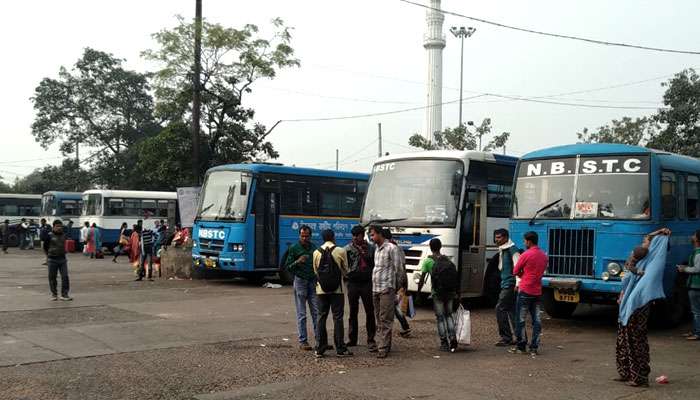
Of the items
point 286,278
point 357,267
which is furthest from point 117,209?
point 357,267

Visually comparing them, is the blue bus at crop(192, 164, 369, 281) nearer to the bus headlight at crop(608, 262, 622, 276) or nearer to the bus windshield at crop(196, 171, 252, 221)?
the bus windshield at crop(196, 171, 252, 221)

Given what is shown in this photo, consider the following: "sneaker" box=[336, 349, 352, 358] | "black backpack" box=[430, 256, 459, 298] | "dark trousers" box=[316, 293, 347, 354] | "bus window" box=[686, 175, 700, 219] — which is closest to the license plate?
"black backpack" box=[430, 256, 459, 298]

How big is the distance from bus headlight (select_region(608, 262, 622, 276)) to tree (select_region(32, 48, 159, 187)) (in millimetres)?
43774

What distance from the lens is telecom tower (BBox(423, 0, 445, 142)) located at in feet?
236

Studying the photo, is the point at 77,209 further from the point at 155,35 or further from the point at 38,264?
the point at 155,35

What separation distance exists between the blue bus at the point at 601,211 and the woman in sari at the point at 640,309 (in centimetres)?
333

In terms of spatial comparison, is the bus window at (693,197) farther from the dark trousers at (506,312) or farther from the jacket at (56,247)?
the jacket at (56,247)

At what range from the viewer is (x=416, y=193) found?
13.8 meters

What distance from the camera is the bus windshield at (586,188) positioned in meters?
11.4

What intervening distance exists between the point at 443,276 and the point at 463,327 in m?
0.82

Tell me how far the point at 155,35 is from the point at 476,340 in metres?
21.0

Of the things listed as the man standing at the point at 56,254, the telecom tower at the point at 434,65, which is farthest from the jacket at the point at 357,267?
the telecom tower at the point at 434,65

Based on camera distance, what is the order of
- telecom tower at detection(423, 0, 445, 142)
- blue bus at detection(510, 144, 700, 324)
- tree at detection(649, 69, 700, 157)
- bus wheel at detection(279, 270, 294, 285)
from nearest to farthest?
blue bus at detection(510, 144, 700, 324) < bus wheel at detection(279, 270, 294, 285) < tree at detection(649, 69, 700, 157) < telecom tower at detection(423, 0, 445, 142)

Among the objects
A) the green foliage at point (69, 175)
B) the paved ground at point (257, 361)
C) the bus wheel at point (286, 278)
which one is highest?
the green foliage at point (69, 175)
